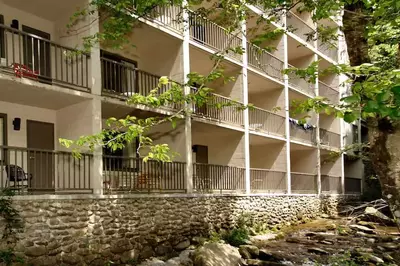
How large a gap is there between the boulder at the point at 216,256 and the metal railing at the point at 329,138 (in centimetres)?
1413

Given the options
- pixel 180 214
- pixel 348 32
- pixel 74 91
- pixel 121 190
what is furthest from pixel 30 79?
pixel 348 32

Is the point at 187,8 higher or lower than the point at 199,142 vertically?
higher

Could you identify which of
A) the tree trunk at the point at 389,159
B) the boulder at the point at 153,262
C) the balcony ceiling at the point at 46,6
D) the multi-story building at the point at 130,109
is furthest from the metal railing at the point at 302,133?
the tree trunk at the point at 389,159

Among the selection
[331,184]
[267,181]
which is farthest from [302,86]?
[267,181]

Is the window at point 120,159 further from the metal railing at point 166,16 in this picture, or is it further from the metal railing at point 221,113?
the metal railing at point 166,16

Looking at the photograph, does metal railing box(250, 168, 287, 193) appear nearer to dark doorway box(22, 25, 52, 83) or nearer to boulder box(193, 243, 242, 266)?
boulder box(193, 243, 242, 266)

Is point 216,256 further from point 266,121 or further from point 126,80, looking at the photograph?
point 266,121

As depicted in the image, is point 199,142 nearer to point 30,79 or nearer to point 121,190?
point 121,190

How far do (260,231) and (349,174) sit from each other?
52.3 ft

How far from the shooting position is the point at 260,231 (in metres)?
17.1

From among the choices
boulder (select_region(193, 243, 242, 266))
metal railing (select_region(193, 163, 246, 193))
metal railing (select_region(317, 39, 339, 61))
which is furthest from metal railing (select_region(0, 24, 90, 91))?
metal railing (select_region(317, 39, 339, 61))

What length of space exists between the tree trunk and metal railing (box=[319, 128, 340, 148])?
19.9 metres

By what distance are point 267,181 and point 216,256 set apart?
28.2 ft

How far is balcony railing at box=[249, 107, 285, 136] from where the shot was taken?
1899 centimetres
